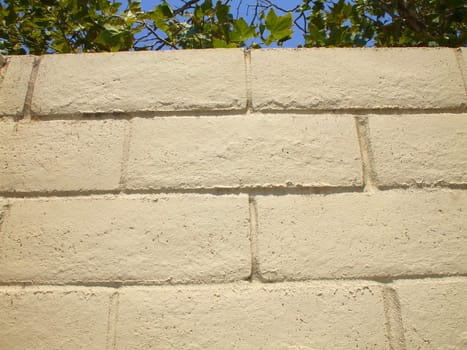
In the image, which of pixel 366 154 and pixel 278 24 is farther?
pixel 278 24

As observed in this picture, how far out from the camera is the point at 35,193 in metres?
1.06

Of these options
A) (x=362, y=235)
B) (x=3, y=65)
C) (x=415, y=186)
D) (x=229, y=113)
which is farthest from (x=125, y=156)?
(x=415, y=186)

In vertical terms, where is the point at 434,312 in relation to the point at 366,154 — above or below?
below

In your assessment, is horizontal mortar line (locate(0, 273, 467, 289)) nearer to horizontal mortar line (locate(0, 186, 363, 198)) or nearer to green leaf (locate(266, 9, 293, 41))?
horizontal mortar line (locate(0, 186, 363, 198))

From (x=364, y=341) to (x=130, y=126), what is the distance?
0.93m

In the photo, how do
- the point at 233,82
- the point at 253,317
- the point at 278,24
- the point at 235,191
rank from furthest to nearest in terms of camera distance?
the point at 278,24
the point at 233,82
the point at 235,191
the point at 253,317

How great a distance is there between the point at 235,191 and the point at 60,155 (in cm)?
56

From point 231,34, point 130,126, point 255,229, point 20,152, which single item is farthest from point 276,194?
point 20,152

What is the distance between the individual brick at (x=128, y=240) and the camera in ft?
3.21

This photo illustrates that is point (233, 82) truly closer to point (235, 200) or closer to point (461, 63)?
point (235, 200)

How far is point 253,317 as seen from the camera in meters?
0.94

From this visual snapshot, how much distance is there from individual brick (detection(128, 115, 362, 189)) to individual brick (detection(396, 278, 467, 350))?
340 millimetres

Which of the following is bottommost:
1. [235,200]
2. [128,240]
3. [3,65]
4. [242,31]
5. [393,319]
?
[393,319]

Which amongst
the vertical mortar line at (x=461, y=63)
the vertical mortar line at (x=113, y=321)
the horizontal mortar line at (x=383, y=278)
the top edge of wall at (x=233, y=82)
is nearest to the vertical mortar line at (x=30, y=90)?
the top edge of wall at (x=233, y=82)
